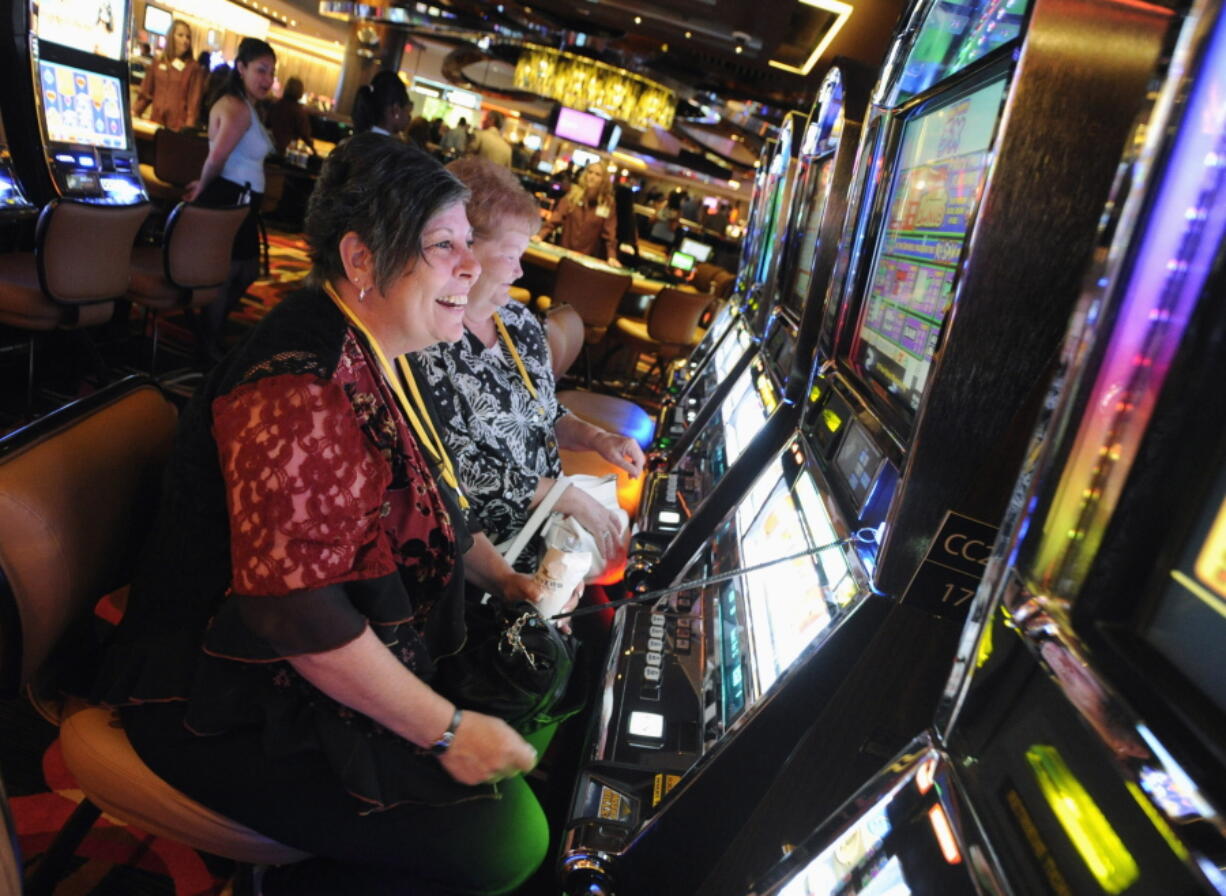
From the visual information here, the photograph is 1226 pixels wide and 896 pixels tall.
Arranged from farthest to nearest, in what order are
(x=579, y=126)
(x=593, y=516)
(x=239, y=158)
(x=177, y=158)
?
(x=579, y=126) < (x=177, y=158) < (x=239, y=158) < (x=593, y=516)

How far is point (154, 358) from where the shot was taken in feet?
14.5

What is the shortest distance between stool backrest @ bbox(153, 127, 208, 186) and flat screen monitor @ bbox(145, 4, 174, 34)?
815cm

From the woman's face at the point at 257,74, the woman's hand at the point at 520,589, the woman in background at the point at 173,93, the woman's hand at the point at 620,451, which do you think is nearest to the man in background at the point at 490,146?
the woman in background at the point at 173,93

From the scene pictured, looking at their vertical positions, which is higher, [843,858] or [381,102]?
[381,102]

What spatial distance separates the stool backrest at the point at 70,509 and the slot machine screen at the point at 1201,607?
1251mm

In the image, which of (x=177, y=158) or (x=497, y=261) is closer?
(x=497, y=261)

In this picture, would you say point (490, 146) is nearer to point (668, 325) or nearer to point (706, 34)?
point (706, 34)

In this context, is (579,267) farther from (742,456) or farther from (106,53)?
(742,456)

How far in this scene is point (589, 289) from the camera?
5.89m

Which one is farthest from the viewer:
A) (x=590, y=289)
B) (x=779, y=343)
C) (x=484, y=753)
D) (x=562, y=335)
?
(x=590, y=289)

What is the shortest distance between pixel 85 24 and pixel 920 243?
4.96m

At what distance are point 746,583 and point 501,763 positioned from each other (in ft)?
1.77

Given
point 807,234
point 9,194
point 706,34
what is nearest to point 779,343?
point 807,234

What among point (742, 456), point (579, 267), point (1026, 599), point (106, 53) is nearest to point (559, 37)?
point (579, 267)
